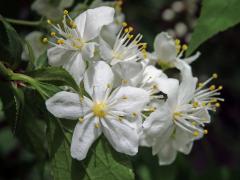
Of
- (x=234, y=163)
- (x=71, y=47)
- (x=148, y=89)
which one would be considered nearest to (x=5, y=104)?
(x=71, y=47)

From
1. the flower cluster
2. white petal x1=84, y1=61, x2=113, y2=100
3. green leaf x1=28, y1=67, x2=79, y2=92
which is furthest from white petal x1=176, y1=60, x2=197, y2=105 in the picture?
green leaf x1=28, y1=67, x2=79, y2=92

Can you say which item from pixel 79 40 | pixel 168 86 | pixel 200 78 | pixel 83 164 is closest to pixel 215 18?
pixel 168 86

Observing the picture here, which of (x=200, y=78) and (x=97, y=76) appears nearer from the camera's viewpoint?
(x=97, y=76)

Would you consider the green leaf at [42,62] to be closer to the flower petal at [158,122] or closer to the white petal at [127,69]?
the white petal at [127,69]

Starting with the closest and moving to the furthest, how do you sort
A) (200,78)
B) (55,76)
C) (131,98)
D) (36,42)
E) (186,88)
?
(55,76)
(131,98)
(186,88)
(36,42)
(200,78)

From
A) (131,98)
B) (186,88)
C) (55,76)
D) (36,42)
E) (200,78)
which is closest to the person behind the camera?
(55,76)

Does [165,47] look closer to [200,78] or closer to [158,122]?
[158,122]

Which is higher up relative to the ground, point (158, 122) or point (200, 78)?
point (158, 122)

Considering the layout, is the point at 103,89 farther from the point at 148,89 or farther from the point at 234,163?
the point at 234,163

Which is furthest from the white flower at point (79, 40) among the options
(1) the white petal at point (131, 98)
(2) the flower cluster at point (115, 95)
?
(1) the white petal at point (131, 98)
